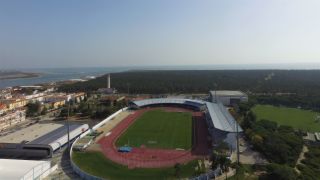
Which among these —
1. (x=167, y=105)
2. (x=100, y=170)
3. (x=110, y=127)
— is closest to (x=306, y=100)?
(x=167, y=105)

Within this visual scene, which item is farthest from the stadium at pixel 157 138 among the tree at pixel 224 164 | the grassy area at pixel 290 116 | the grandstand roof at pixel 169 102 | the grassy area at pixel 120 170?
the grassy area at pixel 290 116

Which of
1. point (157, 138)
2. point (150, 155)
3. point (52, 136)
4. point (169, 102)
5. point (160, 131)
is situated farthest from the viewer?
point (169, 102)

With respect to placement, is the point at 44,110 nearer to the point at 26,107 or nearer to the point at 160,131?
the point at 26,107

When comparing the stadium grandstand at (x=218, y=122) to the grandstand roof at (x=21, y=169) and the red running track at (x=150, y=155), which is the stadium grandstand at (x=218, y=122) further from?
the grandstand roof at (x=21, y=169)

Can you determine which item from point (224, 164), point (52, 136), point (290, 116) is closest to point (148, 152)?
point (224, 164)

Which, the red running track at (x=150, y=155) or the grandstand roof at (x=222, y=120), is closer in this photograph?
the red running track at (x=150, y=155)

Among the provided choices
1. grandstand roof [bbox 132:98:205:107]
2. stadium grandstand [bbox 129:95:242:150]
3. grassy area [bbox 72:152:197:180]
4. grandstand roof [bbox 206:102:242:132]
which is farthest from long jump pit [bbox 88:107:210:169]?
grandstand roof [bbox 132:98:205:107]

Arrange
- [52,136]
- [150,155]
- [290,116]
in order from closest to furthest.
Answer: [150,155]
[52,136]
[290,116]
